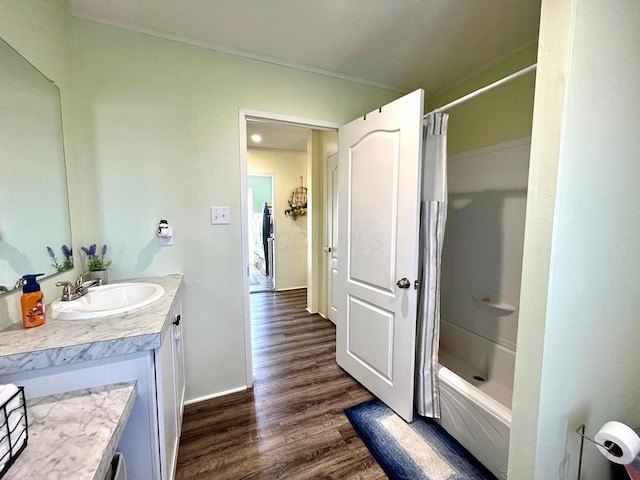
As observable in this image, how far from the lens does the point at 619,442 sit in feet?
2.72

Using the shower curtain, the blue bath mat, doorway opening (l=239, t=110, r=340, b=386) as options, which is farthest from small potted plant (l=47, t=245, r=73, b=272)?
the shower curtain

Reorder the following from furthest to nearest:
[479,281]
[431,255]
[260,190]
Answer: [260,190]
[479,281]
[431,255]

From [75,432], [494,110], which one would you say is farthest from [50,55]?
[494,110]

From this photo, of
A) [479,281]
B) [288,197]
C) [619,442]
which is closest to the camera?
[619,442]

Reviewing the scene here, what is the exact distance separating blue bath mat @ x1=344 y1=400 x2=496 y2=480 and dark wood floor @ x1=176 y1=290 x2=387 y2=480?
0.07 meters

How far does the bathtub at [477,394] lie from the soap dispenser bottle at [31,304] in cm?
194

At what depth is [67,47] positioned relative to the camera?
55.9 inches

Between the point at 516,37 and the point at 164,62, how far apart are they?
222 cm

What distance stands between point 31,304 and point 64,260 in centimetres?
48

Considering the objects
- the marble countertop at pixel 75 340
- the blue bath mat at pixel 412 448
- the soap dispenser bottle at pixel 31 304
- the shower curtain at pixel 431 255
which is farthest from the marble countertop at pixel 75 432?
the shower curtain at pixel 431 255

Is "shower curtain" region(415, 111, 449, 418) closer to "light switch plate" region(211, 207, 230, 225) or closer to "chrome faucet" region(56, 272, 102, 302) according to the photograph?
"light switch plate" region(211, 207, 230, 225)

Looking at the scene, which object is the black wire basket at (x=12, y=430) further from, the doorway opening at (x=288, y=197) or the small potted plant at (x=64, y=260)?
the doorway opening at (x=288, y=197)

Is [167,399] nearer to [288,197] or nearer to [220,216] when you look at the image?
[220,216]

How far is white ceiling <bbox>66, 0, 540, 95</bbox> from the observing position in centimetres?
139
